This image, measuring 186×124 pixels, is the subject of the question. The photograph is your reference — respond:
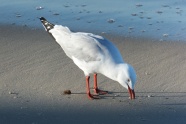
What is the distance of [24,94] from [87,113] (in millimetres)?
901

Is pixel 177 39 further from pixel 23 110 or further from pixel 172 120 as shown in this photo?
pixel 23 110

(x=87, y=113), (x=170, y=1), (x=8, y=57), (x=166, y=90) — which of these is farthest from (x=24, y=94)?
(x=170, y=1)

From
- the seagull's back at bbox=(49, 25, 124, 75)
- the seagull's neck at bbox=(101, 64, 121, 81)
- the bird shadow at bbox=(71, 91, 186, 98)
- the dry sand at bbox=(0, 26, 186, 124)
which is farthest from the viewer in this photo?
the bird shadow at bbox=(71, 91, 186, 98)

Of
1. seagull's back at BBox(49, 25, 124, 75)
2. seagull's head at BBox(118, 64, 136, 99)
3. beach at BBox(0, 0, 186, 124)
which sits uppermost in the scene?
seagull's back at BBox(49, 25, 124, 75)

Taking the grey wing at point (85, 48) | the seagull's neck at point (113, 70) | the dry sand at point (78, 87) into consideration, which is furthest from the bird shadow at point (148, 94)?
the grey wing at point (85, 48)

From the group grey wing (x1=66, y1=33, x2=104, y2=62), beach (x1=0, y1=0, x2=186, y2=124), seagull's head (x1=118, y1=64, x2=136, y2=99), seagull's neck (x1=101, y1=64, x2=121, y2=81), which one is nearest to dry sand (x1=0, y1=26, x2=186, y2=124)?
beach (x1=0, y1=0, x2=186, y2=124)

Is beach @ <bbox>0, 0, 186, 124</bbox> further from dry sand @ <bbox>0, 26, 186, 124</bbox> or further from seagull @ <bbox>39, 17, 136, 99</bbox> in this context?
seagull @ <bbox>39, 17, 136, 99</bbox>

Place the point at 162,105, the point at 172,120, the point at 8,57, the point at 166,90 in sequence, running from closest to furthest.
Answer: the point at 172,120, the point at 162,105, the point at 166,90, the point at 8,57

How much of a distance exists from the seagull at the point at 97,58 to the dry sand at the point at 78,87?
0.25m

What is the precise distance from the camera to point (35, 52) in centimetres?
656

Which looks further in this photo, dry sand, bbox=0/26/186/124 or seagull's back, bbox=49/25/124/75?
seagull's back, bbox=49/25/124/75

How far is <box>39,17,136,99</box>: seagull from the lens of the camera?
4836 millimetres

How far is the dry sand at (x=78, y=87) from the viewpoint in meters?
4.58

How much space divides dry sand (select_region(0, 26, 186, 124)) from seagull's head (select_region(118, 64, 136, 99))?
24cm
